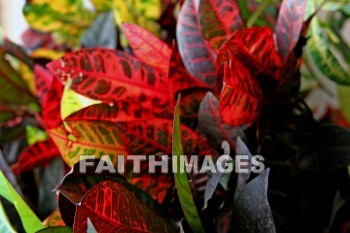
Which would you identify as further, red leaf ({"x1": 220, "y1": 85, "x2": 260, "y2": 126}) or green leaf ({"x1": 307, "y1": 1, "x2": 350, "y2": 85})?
green leaf ({"x1": 307, "y1": 1, "x2": 350, "y2": 85})

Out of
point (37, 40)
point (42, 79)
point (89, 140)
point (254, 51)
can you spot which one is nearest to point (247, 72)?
point (254, 51)

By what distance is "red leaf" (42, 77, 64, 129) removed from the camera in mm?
441

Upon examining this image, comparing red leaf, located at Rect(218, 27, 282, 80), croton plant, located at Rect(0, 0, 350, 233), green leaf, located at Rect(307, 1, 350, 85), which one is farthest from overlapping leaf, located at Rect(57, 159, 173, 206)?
green leaf, located at Rect(307, 1, 350, 85)

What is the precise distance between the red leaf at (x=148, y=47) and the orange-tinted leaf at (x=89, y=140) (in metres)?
0.07

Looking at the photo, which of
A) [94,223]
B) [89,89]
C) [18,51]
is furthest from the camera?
[18,51]

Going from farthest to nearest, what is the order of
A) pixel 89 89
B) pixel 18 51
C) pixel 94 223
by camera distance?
pixel 18 51, pixel 89 89, pixel 94 223

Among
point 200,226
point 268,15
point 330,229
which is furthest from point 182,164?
point 268,15

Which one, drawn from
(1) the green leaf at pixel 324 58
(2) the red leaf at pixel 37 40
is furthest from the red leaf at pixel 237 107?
(2) the red leaf at pixel 37 40

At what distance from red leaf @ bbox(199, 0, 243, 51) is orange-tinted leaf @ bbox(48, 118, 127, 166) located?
0.35 feet

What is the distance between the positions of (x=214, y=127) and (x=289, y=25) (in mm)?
99

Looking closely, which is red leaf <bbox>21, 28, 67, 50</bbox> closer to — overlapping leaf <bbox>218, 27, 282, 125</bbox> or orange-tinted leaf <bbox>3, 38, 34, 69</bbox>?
orange-tinted leaf <bbox>3, 38, 34, 69</bbox>

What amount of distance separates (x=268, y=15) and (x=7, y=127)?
1.07ft

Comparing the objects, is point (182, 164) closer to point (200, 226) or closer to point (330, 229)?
point (200, 226)

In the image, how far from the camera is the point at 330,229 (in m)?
0.37
